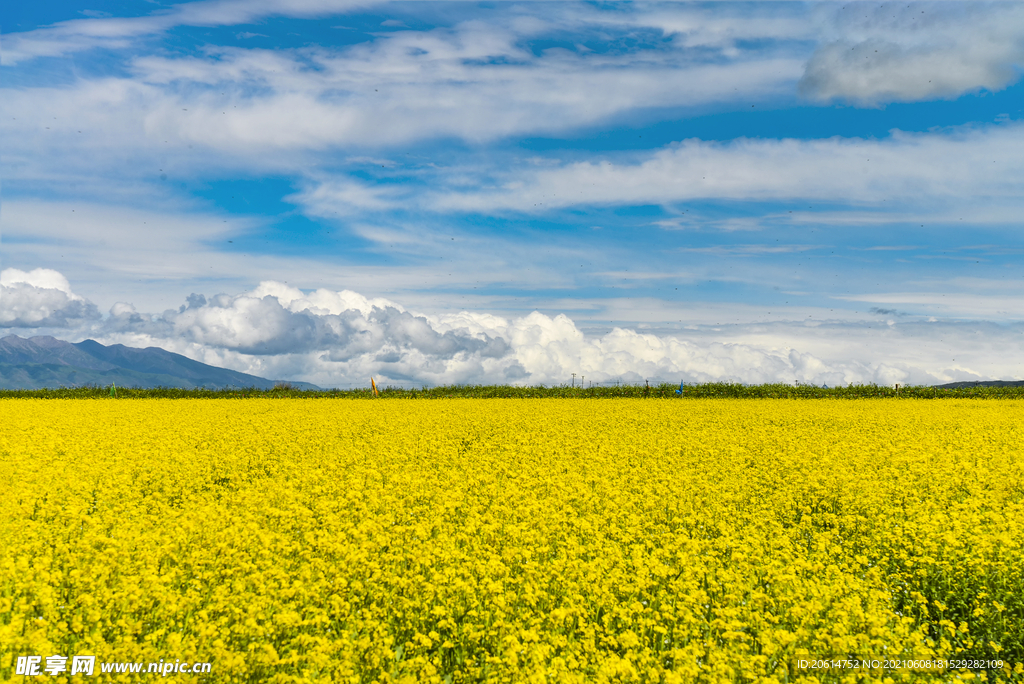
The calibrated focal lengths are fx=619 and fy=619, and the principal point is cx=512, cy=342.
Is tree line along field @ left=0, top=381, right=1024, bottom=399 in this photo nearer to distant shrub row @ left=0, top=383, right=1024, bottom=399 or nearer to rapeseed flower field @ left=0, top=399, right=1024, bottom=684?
distant shrub row @ left=0, top=383, right=1024, bottom=399

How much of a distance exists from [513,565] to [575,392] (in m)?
42.6

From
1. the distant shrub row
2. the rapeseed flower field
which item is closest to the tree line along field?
the distant shrub row

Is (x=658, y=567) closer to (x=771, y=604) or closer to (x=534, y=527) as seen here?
(x=771, y=604)

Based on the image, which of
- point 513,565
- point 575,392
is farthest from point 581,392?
point 513,565

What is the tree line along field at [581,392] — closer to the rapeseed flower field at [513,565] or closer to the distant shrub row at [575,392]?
the distant shrub row at [575,392]

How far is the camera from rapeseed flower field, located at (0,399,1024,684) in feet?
18.9

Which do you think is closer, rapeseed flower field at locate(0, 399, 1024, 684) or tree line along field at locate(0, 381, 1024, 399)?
rapeseed flower field at locate(0, 399, 1024, 684)

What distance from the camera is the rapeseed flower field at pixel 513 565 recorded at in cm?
577

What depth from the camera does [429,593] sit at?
6.85 meters

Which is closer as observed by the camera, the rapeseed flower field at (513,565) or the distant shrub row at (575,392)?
the rapeseed flower field at (513,565)

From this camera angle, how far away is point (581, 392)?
50281mm

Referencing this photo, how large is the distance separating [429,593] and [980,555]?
7.12 m

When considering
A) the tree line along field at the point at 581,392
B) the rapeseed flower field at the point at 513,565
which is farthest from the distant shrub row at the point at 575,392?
the rapeseed flower field at the point at 513,565

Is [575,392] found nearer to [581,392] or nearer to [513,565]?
[581,392]
